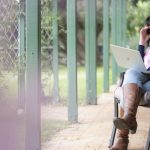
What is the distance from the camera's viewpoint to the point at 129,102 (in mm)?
4625

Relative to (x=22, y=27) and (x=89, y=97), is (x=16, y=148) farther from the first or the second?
(x=89, y=97)

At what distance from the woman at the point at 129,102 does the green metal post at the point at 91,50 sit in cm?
332

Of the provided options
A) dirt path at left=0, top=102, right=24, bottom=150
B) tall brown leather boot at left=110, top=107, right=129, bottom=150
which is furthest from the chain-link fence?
tall brown leather boot at left=110, top=107, right=129, bottom=150

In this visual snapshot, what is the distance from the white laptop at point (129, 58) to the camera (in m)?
4.91

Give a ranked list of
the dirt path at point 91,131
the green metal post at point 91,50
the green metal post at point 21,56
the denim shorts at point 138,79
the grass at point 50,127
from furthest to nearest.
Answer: the green metal post at point 91,50 < the green metal post at point 21,56 < the grass at point 50,127 < the dirt path at point 91,131 < the denim shorts at point 138,79

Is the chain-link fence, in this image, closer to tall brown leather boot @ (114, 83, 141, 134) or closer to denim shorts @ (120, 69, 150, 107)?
denim shorts @ (120, 69, 150, 107)

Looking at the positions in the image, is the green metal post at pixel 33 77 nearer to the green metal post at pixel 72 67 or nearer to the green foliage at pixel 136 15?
the green metal post at pixel 72 67

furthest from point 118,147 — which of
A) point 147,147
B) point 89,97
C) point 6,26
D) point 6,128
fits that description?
point 89,97

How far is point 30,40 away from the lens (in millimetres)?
4559

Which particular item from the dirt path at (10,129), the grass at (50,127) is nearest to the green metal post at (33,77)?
the dirt path at (10,129)

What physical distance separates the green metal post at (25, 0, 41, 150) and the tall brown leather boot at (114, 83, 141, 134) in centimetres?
65

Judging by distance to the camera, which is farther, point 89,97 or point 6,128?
point 89,97

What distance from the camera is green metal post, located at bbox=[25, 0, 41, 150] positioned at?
4512 mm

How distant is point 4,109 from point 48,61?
6.63 feet
